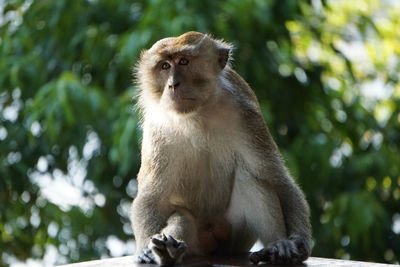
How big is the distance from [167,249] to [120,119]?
248 cm

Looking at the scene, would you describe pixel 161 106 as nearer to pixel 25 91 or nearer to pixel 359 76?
pixel 25 91

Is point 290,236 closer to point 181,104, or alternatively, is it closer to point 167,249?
point 167,249

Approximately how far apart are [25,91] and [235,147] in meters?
3.05

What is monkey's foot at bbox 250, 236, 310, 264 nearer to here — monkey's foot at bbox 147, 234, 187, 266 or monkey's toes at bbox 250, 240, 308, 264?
monkey's toes at bbox 250, 240, 308, 264

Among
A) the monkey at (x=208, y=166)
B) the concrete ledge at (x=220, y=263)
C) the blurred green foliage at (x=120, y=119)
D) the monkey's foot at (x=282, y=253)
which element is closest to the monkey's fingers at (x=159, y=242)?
the concrete ledge at (x=220, y=263)

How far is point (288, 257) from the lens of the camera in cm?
399

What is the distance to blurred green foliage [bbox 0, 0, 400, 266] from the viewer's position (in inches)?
258

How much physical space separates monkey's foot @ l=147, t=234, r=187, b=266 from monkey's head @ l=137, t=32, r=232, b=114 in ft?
2.65

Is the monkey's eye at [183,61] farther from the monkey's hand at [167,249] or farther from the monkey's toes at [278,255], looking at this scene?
the monkey's toes at [278,255]

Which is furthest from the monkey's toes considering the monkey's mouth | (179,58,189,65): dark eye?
(179,58,189,65): dark eye

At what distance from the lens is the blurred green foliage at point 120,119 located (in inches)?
258

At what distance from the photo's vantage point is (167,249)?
392 cm

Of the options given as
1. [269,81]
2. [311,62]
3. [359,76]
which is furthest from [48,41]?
[359,76]

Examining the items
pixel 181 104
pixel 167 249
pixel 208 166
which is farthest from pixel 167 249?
pixel 181 104
